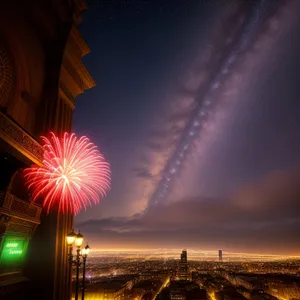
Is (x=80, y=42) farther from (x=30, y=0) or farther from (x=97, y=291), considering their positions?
(x=97, y=291)

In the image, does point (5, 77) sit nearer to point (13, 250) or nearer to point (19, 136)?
point (19, 136)

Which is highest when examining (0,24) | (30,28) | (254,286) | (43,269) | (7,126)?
(30,28)

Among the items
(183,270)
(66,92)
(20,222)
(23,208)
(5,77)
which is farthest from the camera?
(183,270)

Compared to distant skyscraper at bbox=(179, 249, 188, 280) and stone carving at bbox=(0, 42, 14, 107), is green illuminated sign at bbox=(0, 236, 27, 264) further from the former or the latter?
distant skyscraper at bbox=(179, 249, 188, 280)

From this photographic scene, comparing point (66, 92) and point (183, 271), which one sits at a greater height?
point (66, 92)

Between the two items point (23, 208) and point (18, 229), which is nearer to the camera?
point (23, 208)

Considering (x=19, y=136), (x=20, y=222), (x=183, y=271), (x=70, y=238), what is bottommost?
(x=183, y=271)

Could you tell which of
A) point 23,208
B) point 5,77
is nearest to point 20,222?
point 23,208

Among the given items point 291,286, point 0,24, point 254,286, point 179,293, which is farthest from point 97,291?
point 0,24
